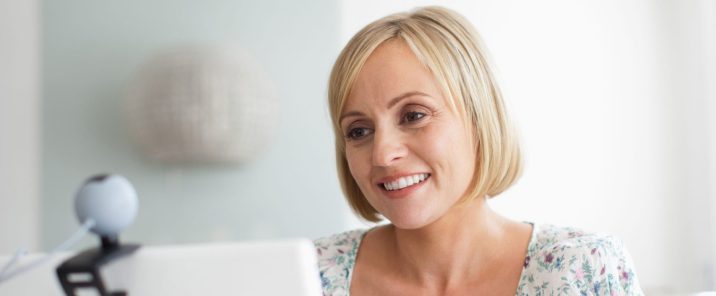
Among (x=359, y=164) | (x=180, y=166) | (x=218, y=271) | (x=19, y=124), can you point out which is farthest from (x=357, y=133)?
(x=19, y=124)

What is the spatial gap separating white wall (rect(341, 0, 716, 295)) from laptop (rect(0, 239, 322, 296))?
2.81 metres

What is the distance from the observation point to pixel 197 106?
2.72m

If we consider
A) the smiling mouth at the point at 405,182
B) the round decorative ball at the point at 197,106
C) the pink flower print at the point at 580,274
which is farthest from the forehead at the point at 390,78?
the round decorative ball at the point at 197,106

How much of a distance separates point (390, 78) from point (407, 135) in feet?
0.33

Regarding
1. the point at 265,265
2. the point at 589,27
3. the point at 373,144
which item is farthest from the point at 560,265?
the point at 589,27

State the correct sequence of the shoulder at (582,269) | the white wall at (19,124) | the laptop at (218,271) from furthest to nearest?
the white wall at (19,124), the shoulder at (582,269), the laptop at (218,271)

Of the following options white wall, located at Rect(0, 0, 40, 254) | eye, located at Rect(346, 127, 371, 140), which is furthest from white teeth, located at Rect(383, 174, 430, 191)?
white wall, located at Rect(0, 0, 40, 254)

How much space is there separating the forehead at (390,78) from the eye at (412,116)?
38mm

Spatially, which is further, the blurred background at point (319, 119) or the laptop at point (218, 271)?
the blurred background at point (319, 119)

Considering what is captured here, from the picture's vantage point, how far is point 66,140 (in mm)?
2941

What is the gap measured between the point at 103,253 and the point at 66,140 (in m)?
2.54

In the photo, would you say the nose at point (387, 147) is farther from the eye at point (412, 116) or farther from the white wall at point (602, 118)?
the white wall at point (602, 118)

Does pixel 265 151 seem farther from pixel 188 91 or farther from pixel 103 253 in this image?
pixel 103 253

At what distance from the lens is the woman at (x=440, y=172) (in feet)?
4.21
